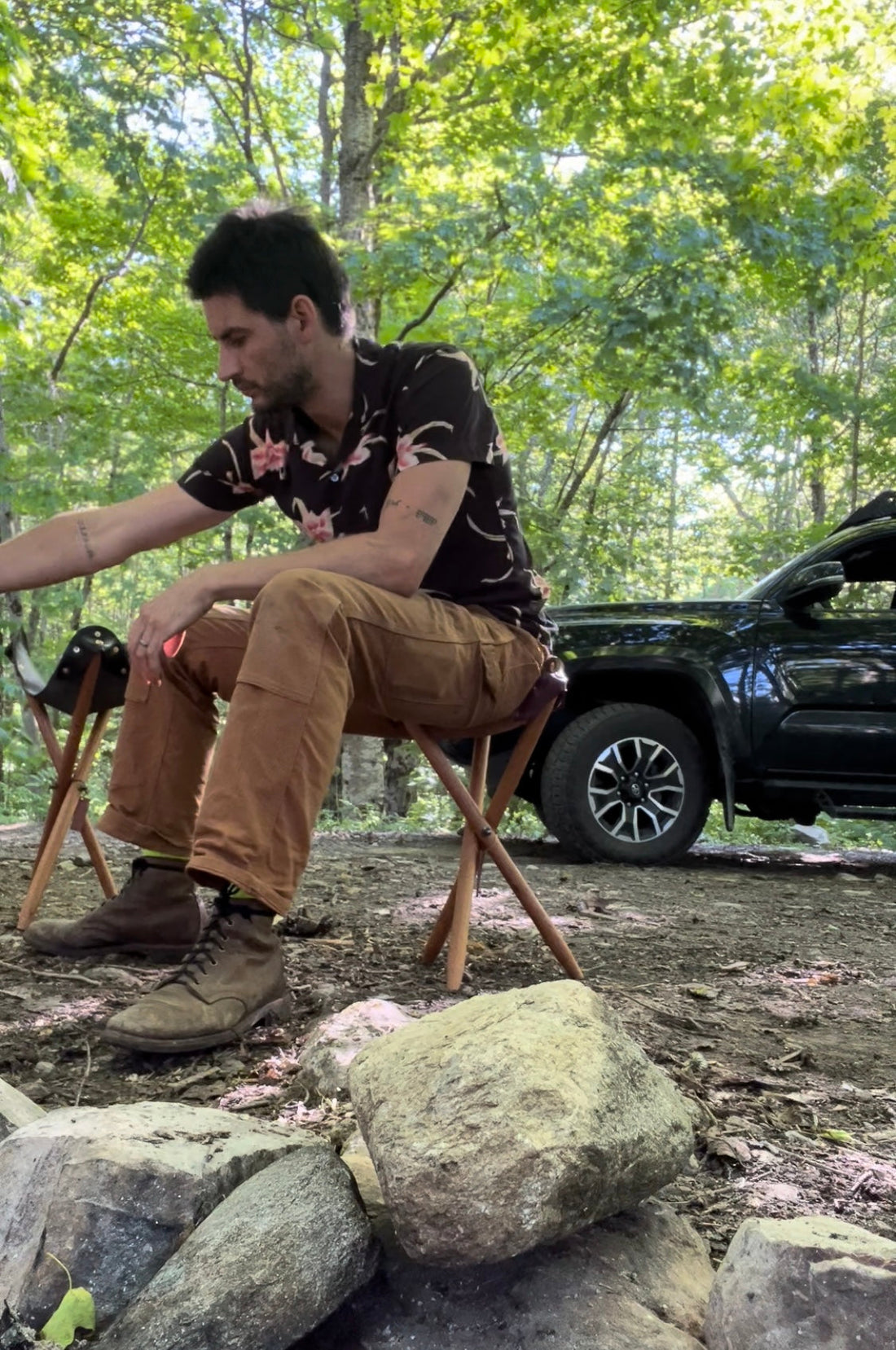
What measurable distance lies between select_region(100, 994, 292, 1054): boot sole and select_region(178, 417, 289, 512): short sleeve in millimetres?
1419

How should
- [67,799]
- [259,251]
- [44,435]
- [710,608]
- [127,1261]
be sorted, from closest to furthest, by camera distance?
[127,1261], [259,251], [67,799], [710,608], [44,435]

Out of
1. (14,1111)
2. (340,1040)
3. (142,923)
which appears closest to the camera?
(14,1111)

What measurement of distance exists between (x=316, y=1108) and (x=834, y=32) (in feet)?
35.9

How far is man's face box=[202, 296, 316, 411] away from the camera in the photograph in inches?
98.7

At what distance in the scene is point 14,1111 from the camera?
1.57 metres

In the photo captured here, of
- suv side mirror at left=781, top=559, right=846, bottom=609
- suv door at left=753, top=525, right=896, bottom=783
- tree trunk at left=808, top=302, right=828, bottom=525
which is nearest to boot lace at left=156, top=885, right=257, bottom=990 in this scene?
suv door at left=753, top=525, right=896, bottom=783

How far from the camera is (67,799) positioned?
3.05 m

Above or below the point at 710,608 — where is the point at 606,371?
above

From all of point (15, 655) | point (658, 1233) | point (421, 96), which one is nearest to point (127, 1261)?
point (658, 1233)

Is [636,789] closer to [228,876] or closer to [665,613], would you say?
[665,613]

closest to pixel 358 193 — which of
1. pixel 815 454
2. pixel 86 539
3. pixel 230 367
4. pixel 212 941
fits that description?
pixel 815 454

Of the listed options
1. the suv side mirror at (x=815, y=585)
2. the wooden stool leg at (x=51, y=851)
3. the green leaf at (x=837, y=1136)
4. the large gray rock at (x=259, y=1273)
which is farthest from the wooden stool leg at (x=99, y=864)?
the suv side mirror at (x=815, y=585)

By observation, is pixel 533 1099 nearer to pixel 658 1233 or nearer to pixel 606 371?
pixel 658 1233

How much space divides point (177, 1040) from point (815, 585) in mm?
4568
